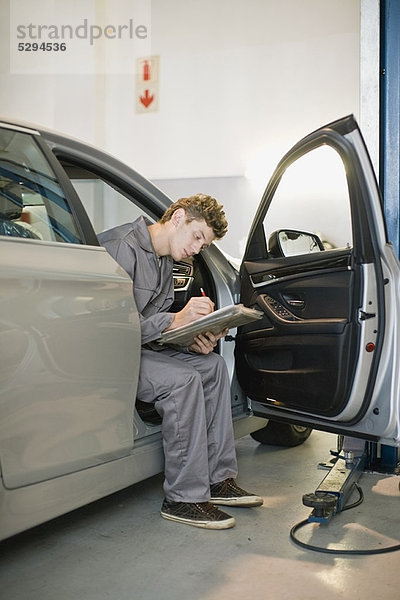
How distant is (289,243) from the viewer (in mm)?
3137

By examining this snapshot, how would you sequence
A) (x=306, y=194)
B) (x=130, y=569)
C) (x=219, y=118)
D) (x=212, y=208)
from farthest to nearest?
(x=219, y=118) < (x=306, y=194) < (x=212, y=208) < (x=130, y=569)

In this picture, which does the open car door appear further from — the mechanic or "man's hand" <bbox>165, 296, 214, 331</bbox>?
"man's hand" <bbox>165, 296, 214, 331</bbox>

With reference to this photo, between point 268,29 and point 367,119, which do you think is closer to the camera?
point 367,119

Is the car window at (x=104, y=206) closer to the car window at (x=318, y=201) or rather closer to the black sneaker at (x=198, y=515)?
the car window at (x=318, y=201)

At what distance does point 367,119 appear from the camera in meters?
3.31

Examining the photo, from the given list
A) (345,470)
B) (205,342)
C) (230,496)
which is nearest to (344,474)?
(345,470)

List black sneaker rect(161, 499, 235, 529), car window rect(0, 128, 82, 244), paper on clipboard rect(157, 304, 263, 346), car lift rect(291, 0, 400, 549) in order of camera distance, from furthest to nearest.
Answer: car lift rect(291, 0, 400, 549) < black sneaker rect(161, 499, 235, 529) < paper on clipboard rect(157, 304, 263, 346) < car window rect(0, 128, 82, 244)

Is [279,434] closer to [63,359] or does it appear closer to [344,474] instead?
[344,474]

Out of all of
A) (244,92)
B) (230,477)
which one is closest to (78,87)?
(244,92)

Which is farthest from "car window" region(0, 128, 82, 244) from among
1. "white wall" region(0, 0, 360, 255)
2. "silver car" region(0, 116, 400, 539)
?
"white wall" region(0, 0, 360, 255)

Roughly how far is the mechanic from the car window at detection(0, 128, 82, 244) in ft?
1.35

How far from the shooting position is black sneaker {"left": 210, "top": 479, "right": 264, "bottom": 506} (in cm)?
270

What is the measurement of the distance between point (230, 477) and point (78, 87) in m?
6.07

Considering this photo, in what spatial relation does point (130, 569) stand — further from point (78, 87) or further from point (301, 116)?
point (78, 87)
